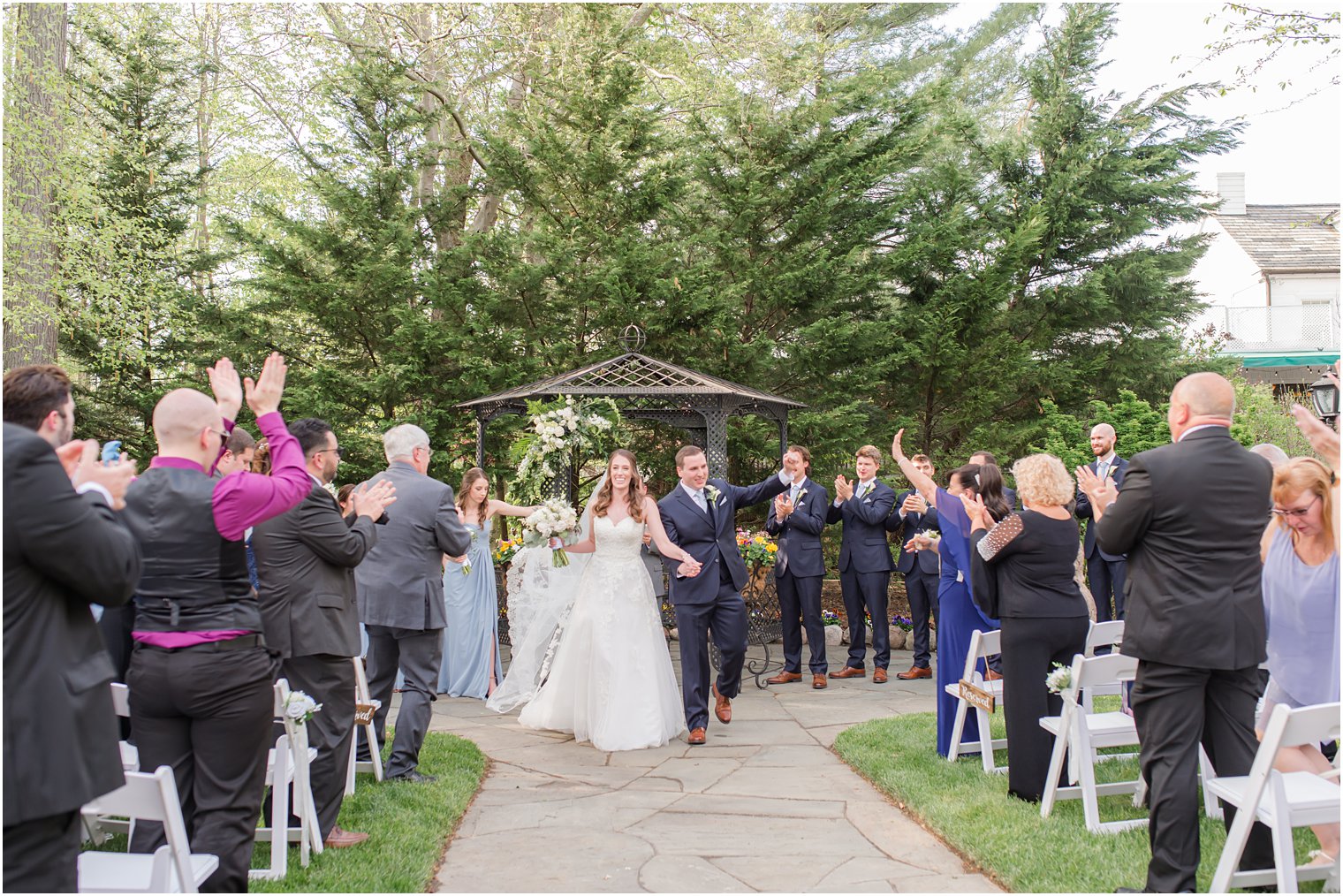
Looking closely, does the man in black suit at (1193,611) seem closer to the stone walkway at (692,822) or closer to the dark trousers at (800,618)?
the stone walkway at (692,822)

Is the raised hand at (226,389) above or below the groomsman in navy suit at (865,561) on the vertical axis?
above

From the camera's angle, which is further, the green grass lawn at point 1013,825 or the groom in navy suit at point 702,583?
the groom in navy suit at point 702,583

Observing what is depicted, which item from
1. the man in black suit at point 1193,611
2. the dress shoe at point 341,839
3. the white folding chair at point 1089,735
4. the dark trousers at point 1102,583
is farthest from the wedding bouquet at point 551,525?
the dark trousers at point 1102,583

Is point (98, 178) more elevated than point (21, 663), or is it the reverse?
point (98, 178)

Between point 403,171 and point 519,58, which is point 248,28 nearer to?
point 519,58

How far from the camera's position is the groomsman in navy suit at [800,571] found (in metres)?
9.77

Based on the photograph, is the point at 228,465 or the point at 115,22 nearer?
the point at 228,465

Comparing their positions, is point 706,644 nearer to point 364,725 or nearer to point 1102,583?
point 364,725

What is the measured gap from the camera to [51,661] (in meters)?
2.63

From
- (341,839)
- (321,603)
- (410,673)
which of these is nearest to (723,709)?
(410,673)

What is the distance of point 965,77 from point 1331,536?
17.8 metres

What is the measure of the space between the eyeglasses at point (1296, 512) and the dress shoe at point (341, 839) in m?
4.53

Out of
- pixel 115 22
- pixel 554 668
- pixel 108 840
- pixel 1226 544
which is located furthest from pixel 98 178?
pixel 1226 544

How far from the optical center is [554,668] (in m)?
7.87
